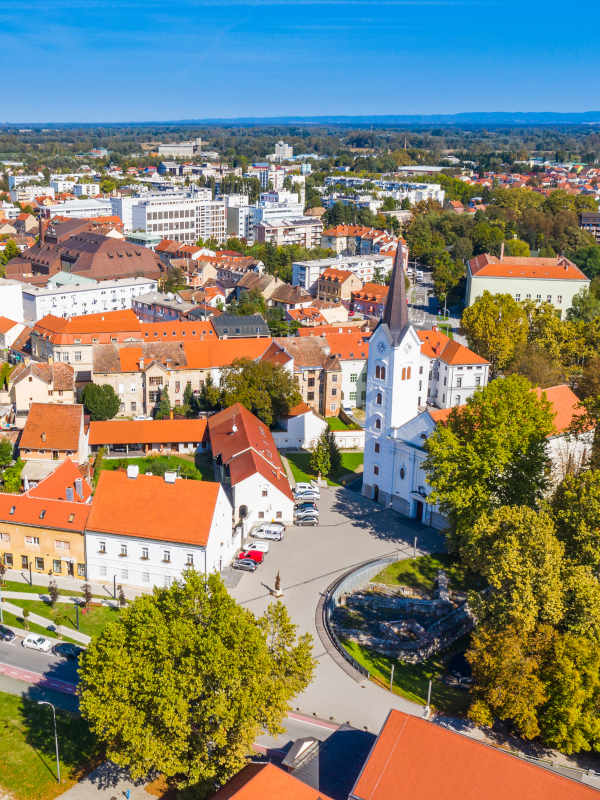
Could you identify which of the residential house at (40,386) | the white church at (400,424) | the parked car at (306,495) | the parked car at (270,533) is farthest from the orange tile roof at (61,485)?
the white church at (400,424)

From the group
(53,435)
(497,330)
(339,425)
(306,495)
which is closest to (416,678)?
(306,495)

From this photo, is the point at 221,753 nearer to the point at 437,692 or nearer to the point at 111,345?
the point at 437,692

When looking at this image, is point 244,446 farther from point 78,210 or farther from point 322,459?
point 78,210

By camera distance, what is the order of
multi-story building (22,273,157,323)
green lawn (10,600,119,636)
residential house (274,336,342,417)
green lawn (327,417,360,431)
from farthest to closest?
multi-story building (22,273,157,323) → residential house (274,336,342,417) → green lawn (327,417,360,431) → green lawn (10,600,119,636)

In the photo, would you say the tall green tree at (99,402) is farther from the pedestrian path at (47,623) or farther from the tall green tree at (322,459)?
the pedestrian path at (47,623)

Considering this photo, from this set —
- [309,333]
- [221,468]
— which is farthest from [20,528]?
[309,333]

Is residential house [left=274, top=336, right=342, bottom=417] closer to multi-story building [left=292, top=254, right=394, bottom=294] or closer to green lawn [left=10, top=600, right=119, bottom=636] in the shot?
green lawn [left=10, top=600, right=119, bottom=636]

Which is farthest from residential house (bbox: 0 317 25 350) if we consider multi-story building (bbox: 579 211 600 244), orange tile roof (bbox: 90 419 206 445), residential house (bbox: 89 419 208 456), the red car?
multi-story building (bbox: 579 211 600 244)
